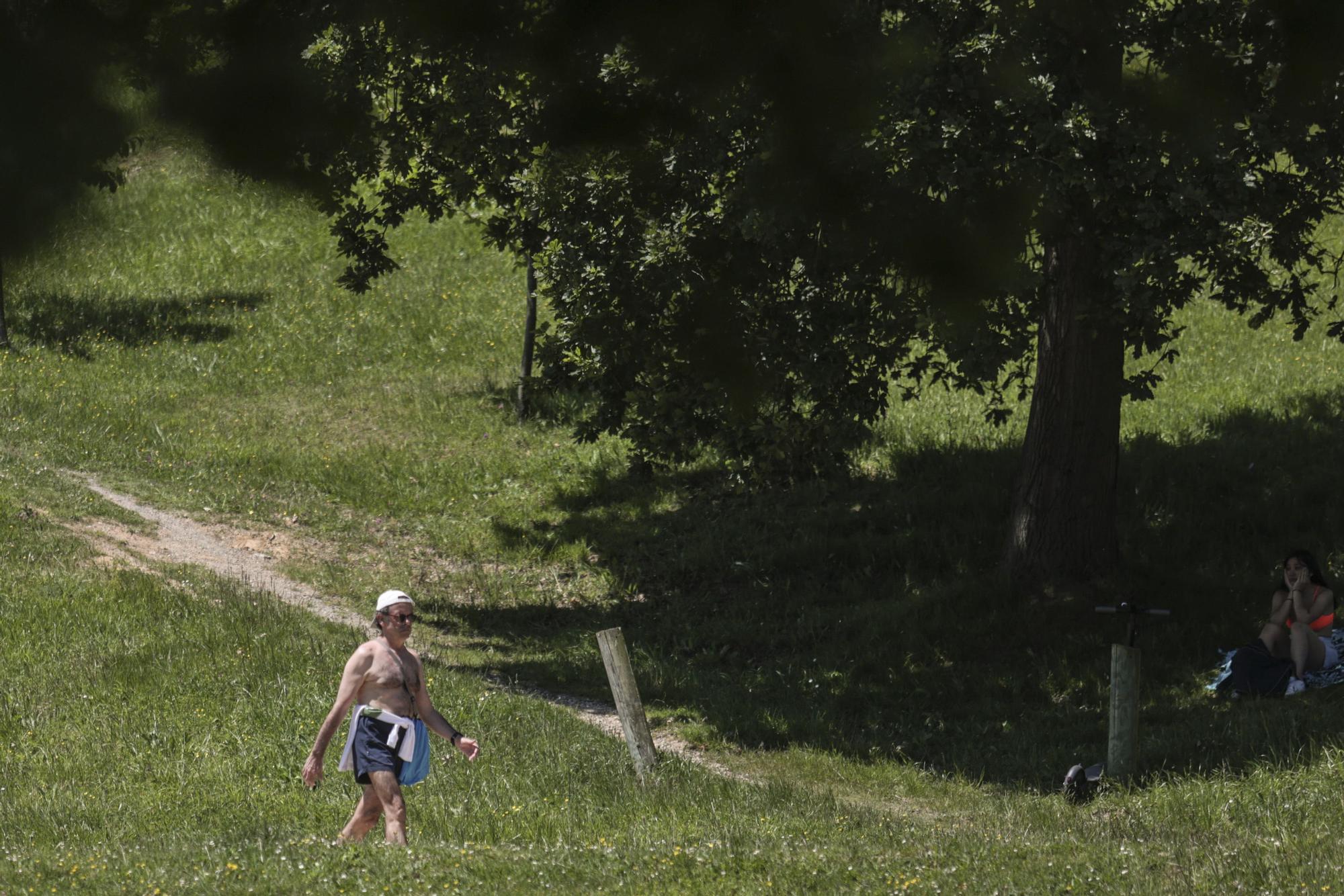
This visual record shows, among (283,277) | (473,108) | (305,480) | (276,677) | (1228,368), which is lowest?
(276,677)

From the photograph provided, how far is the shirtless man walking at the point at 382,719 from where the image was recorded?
7031 millimetres

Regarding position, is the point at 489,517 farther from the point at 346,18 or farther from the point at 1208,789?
the point at 346,18

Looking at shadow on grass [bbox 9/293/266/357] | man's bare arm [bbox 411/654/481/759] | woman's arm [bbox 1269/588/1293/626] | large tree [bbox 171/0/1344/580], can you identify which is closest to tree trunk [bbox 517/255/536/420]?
shadow on grass [bbox 9/293/266/357]

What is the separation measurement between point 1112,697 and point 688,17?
7.88 meters

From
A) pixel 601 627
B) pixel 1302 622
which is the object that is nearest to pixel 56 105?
pixel 1302 622

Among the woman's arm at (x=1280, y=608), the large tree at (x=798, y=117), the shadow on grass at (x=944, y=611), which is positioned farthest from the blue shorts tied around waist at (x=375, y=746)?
the woman's arm at (x=1280, y=608)

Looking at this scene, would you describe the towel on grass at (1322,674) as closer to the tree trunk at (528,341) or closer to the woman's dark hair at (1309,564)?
the woman's dark hair at (1309,564)

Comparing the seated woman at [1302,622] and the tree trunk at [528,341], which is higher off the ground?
the tree trunk at [528,341]

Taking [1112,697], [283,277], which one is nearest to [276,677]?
[1112,697]

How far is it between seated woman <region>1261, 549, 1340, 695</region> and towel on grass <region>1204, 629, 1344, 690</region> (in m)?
0.04

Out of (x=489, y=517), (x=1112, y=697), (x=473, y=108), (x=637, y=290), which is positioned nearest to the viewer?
(x=473, y=108)

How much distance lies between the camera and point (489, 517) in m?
18.6

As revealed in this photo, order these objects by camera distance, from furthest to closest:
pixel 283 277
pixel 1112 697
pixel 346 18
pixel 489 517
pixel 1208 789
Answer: pixel 283 277 → pixel 489 517 → pixel 1112 697 → pixel 1208 789 → pixel 346 18

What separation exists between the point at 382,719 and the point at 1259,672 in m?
7.05
